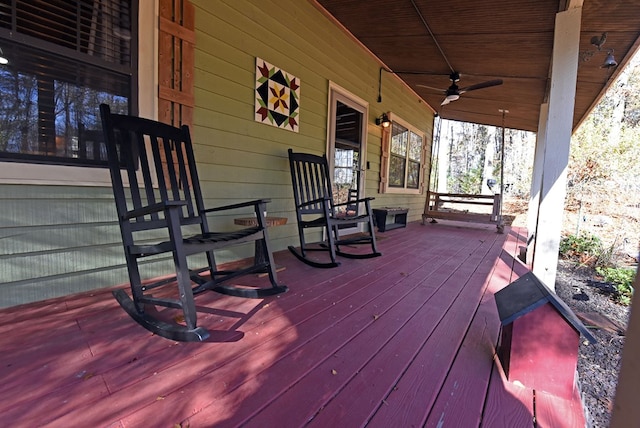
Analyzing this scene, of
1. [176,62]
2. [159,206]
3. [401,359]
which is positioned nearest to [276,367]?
[401,359]

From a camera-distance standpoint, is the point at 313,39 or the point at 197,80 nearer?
the point at 197,80

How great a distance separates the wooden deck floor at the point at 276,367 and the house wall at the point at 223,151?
0.21 metres

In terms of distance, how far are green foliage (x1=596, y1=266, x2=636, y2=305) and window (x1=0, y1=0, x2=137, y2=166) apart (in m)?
4.56

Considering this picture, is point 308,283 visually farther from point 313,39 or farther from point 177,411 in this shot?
point 313,39

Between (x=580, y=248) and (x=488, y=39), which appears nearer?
(x=488, y=39)

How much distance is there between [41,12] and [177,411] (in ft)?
6.72

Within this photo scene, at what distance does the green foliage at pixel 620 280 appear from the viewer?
306 centimetres

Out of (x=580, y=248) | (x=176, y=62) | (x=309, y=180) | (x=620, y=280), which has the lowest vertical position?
(x=620, y=280)

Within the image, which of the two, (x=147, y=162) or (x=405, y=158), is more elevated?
(x=405, y=158)

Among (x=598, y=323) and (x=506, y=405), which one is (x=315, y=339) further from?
(x=598, y=323)

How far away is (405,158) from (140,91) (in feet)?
16.5

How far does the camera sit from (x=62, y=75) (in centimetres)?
169

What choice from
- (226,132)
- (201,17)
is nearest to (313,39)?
(201,17)

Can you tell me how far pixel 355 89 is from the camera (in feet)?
14.0
